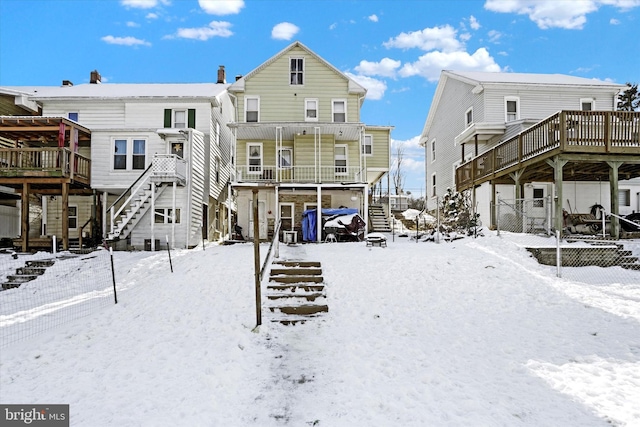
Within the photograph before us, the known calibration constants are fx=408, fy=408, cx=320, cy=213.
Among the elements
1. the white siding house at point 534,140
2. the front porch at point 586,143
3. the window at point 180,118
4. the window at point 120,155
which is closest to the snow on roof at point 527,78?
the white siding house at point 534,140

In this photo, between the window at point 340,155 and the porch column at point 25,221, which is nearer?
the porch column at point 25,221

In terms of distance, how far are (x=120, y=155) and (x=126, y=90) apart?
5327 millimetres

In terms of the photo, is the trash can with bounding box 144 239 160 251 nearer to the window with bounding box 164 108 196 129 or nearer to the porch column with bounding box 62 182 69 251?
the porch column with bounding box 62 182 69 251

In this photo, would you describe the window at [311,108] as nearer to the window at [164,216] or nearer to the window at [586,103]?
the window at [164,216]

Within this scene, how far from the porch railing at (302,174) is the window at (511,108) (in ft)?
28.5

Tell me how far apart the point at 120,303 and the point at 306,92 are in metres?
16.3

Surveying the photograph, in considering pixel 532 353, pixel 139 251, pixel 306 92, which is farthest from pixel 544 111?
pixel 139 251

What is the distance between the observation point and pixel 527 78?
2395 cm

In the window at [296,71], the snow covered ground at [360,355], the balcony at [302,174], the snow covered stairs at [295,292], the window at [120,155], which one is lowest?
the snow covered ground at [360,355]

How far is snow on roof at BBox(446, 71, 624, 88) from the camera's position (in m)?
22.2

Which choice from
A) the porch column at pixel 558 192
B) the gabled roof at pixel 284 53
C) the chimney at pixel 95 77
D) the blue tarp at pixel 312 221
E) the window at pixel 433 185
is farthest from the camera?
the window at pixel 433 185

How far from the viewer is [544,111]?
22266 millimetres

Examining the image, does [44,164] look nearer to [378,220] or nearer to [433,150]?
[378,220]

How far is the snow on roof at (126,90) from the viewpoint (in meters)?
21.2
